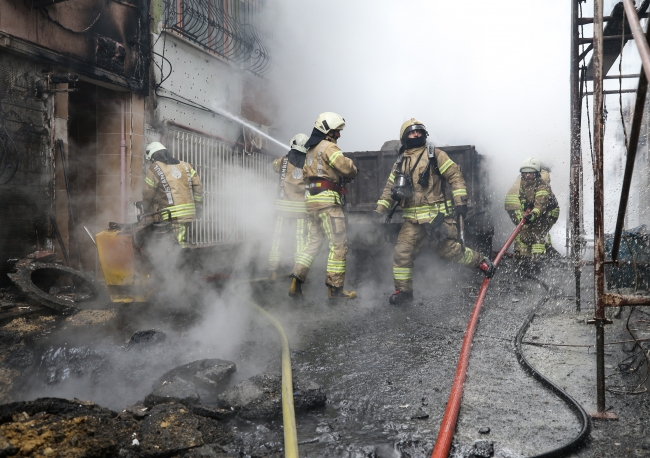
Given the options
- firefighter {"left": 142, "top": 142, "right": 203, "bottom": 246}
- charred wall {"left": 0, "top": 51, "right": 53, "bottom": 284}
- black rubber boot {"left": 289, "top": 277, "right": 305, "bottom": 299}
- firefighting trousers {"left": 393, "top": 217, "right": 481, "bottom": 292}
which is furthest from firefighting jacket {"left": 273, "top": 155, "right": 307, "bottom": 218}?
charred wall {"left": 0, "top": 51, "right": 53, "bottom": 284}

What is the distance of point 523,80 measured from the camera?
1127 centimetres

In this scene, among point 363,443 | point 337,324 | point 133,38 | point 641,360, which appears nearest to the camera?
point 363,443

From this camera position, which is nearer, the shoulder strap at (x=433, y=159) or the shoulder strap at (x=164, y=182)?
the shoulder strap at (x=433, y=159)

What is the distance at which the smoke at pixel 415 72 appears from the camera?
36.4 ft

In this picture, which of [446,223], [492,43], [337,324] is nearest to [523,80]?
[492,43]

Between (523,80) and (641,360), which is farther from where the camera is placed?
(523,80)

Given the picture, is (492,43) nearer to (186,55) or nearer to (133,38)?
(186,55)

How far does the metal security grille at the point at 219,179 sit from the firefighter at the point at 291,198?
1762 millimetres

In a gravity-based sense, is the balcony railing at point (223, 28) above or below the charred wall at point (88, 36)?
above

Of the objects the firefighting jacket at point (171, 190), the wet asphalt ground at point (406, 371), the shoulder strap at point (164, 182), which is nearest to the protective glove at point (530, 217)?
the wet asphalt ground at point (406, 371)

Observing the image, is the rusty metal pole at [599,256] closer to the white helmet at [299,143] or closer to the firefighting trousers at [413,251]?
the firefighting trousers at [413,251]

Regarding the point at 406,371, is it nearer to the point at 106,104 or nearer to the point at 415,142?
the point at 415,142

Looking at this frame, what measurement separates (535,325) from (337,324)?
1722mm

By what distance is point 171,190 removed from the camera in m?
6.46
